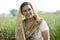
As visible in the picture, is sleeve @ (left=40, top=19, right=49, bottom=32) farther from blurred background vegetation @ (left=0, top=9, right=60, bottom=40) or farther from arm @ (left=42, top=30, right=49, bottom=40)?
blurred background vegetation @ (left=0, top=9, right=60, bottom=40)

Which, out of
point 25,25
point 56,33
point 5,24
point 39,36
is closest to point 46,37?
point 39,36

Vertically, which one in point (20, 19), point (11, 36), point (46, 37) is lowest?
point (11, 36)

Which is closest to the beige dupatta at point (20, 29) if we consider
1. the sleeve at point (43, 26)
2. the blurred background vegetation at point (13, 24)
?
the sleeve at point (43, 26)

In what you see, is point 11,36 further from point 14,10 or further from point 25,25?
point 25,25

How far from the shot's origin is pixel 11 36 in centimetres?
471

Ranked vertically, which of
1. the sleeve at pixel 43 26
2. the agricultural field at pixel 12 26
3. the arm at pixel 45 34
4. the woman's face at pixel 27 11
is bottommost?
the agricultural field at pixel 12 26

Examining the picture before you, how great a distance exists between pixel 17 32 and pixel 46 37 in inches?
15.2

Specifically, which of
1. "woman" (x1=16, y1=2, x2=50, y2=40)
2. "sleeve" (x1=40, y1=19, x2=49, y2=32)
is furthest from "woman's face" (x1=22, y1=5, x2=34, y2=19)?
"sleeve" (x1=40, y1=19, x2=49, y2=32)

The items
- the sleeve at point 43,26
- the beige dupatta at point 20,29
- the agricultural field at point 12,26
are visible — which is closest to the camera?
the sleeve at point 43,26

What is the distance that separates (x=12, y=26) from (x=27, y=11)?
2218mm

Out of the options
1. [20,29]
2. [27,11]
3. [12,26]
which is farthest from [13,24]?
[27,11]

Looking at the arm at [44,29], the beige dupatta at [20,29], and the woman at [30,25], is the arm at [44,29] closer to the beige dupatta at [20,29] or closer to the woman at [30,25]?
the woman at [30,25]

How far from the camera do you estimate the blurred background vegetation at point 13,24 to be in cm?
468

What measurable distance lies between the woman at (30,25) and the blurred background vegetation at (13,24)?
6.40 ft
